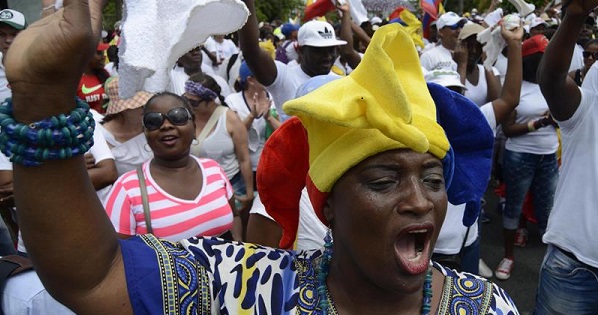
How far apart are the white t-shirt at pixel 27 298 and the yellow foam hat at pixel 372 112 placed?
95 cm

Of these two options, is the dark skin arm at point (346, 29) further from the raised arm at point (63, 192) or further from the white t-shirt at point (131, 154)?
the raised arm at point (63, 192)

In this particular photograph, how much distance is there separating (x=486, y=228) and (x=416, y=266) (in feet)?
16.3

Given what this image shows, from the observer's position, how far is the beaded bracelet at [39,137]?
998 millimetres

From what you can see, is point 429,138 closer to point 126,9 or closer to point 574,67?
point 126,9

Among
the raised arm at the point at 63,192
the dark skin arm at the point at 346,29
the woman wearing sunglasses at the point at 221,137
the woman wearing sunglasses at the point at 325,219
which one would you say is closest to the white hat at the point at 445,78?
the woman wearing sunglasses at the point at 221,137

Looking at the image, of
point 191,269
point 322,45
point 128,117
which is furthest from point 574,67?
point 191,269

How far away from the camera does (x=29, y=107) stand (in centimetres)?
101

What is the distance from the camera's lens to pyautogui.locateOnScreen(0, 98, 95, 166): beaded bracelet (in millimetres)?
998

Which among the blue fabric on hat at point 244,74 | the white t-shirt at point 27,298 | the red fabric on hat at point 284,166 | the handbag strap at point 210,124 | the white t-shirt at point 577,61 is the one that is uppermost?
the red fabric on hat at point 284,166

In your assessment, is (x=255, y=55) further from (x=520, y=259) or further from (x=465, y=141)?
(x=520, y=259)

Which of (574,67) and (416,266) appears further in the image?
(574,67)

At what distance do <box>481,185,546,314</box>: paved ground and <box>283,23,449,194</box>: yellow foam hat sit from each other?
3466 mm

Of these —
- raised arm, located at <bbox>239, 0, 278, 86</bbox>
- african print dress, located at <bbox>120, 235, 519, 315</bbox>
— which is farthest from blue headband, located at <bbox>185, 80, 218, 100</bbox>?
african print dress, located at <bbox>120, 235, 519, 315</bbox>

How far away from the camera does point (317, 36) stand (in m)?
4.64
